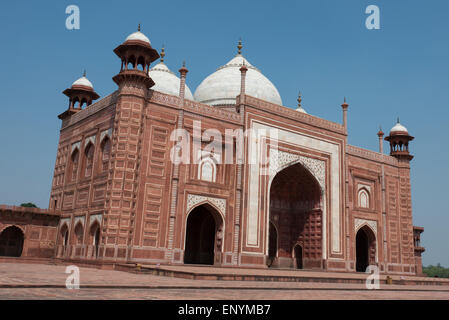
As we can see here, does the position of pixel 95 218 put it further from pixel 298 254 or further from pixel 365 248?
pixel 365 248

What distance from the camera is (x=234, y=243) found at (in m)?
18.0

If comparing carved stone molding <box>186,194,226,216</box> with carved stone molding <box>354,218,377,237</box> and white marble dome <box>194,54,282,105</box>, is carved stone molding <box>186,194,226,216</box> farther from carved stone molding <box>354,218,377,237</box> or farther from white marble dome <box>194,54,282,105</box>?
carved stone molding <box>354,218,377,237</box>

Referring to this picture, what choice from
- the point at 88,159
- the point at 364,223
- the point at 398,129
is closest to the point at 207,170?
the point at 88,159

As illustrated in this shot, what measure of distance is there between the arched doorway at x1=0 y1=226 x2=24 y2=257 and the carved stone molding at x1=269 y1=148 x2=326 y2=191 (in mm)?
11912

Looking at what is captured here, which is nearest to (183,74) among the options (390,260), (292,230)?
(292,230)

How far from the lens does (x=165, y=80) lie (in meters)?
23.8

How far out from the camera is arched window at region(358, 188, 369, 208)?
24344 millimetres

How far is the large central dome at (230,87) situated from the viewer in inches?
926

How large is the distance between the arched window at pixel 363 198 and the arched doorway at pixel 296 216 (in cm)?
382

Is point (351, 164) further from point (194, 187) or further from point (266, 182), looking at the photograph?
point (194, 187)

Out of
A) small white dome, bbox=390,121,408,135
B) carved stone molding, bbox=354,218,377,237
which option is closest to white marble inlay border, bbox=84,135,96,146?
carved stone molding, bbox=354,218,377,237

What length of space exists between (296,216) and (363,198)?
4537 millimetres
